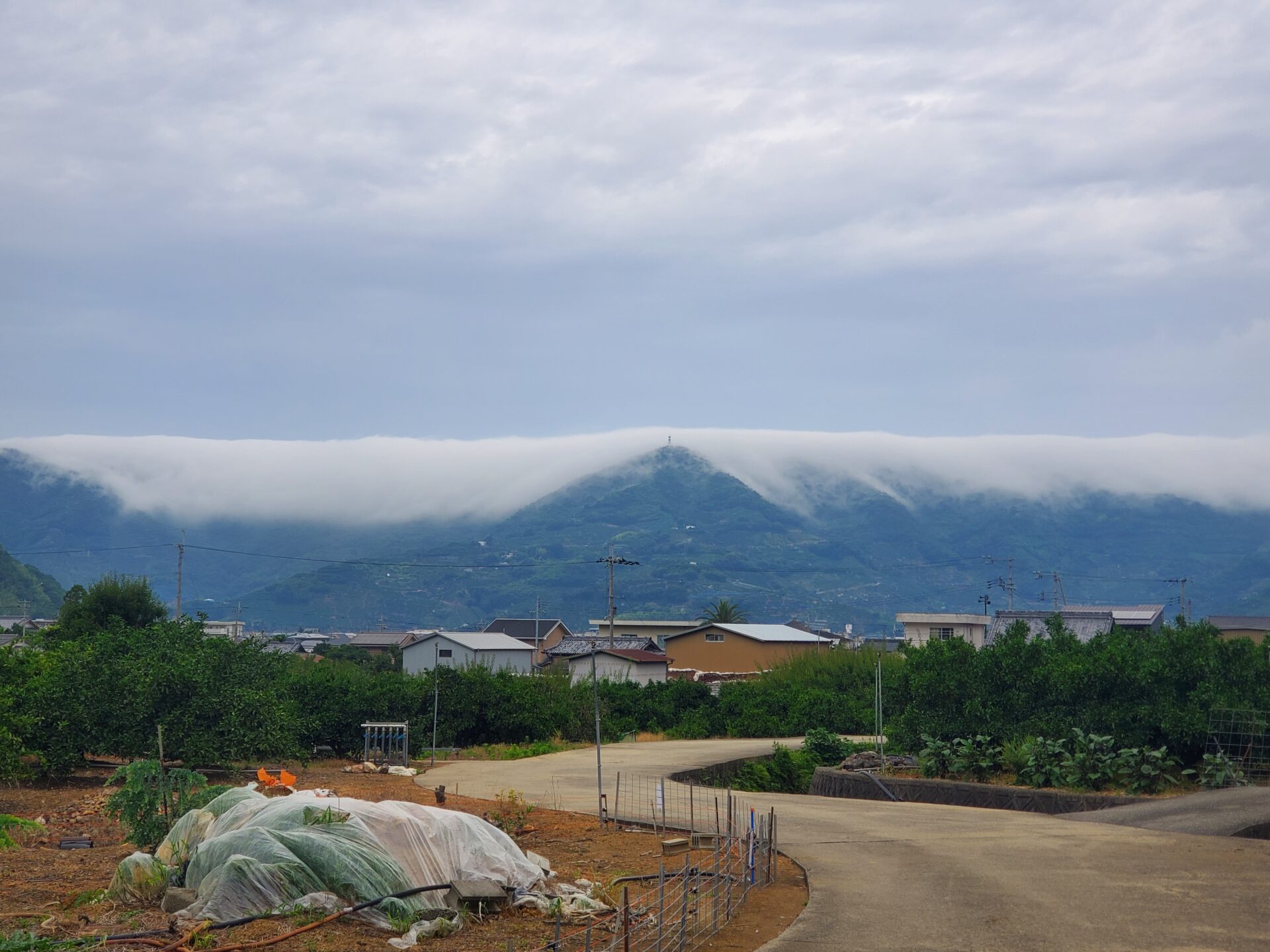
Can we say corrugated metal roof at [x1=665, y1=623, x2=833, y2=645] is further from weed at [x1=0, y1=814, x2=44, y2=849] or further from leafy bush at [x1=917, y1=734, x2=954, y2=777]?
weed at [x1=0, y1=814, x2=44, y2=849]

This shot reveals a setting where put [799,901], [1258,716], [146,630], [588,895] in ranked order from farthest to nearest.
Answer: [146,630] → [1258,716] → [799,901] → [588,895]

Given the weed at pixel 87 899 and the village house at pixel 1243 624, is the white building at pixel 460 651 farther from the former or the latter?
the weed at pixel 87 899

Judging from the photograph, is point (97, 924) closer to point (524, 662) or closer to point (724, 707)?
point (724, 707)

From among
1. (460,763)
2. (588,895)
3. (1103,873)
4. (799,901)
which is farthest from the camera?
(460,763)

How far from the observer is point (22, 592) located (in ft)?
461

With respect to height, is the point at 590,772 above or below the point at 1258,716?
below

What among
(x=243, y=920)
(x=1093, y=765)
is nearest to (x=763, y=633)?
(x=1093, y=765)

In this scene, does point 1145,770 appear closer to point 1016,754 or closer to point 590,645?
point 1016,754

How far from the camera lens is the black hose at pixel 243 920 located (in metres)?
8.90

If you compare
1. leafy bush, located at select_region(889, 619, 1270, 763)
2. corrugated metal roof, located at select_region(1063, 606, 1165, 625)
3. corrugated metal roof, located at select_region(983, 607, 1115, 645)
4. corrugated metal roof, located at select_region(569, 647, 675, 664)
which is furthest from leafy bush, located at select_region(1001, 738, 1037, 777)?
corrugated metal roof, located at select_region(1063, 606, 1165, 625)

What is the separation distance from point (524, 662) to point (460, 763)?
46539 mm

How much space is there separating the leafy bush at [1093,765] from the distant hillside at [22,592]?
13177cm

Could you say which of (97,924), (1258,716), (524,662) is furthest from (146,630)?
(524,662)

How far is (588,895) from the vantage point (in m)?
10.9
